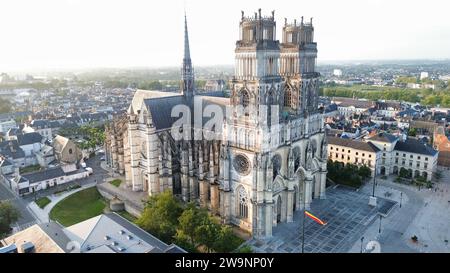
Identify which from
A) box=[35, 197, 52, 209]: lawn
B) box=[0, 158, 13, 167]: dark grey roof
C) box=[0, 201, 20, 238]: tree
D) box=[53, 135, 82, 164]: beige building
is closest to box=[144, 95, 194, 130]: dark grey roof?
box=[35, 197, 52, 209]: lawn

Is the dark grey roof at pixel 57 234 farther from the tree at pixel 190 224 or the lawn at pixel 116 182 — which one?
the lawn at pixel 116 182

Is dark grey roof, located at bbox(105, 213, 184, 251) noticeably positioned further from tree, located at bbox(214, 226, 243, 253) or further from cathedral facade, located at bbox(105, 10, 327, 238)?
cathedral facade, located at bbox(105, 10, 327, 238)

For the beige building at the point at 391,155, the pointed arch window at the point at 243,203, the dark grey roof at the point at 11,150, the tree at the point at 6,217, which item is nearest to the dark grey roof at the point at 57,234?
the tree at the point at 6,217

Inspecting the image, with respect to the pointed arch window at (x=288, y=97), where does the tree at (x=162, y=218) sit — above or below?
below

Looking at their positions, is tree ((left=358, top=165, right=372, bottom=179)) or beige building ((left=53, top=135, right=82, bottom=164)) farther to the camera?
beige building ((left=53, top=135, right=82, bottom=164))

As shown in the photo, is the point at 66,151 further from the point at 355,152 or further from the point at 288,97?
the point at 355,152
